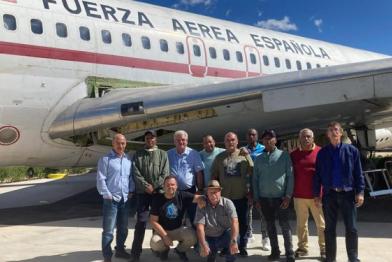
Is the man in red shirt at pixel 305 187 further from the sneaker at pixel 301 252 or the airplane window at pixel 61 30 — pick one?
the airplane window at pixel 61 30

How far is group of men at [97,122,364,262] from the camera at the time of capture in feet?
18.5

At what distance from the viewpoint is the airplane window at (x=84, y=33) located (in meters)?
9.95

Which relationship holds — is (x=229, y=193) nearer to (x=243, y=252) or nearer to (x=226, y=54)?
(x=243, y=252)

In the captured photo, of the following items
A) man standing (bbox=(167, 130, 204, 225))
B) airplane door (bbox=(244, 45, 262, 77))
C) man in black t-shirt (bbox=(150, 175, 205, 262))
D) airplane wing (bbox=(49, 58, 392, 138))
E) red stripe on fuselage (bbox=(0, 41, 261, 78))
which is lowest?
man in black t-shirt (bbox=(150, 175, 205, 262))

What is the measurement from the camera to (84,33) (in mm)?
9977

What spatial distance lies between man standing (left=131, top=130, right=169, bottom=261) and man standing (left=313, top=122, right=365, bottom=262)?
6.54 feet

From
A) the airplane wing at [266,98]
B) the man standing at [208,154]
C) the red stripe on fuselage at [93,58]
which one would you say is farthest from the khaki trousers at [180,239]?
the red stripe on fuselage at [93,58]

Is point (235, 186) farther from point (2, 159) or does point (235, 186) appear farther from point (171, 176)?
point (2, 159)

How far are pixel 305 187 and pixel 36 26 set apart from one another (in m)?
6.20

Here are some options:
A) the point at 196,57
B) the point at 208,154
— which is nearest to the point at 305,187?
the point at 208,154

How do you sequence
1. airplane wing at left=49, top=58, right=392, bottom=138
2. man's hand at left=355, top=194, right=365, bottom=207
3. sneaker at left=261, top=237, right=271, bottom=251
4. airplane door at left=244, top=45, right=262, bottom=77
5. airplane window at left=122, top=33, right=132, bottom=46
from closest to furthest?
man's hand at left=355, top=194, right=365, bottom=207, sneaker at left=261, top=237, right=271, bottom=251, airplane wing at left=49, top=58, right=392, bottom=138, airplane window at left=122, top=33, right=132, bottom=46, airplane door at left=244, top=45, right=262, bottom=77

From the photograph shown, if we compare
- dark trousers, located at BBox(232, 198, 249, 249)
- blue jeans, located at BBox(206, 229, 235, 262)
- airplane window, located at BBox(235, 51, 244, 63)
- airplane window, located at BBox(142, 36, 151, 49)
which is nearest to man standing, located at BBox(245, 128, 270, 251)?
dark trousers, located at BBox(232, 198, 249, 249)

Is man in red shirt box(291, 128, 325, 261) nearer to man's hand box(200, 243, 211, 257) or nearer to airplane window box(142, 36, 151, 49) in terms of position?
man's hand box(200, 243, 211, 257)

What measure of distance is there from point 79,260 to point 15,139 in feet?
12.9
